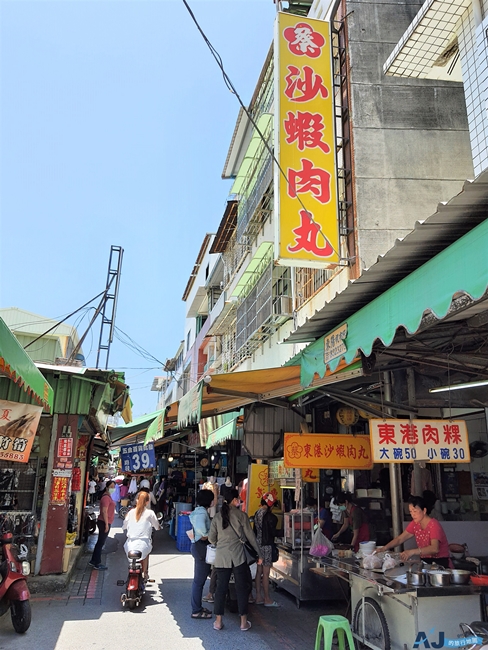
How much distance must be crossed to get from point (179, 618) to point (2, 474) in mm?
4856

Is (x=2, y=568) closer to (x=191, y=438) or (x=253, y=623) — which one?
(x=253, y=623)

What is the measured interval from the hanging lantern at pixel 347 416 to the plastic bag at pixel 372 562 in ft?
14.7

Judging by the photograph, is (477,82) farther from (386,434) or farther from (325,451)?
(325,451)

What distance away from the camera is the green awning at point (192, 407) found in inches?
307

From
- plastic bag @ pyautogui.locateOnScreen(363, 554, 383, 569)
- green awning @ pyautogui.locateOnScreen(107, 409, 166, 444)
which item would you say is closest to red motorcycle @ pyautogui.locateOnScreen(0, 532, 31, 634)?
plastic bag @ pyautogui.locateOnScreen(363, 554, 383, 569)

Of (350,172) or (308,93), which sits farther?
(350,172)

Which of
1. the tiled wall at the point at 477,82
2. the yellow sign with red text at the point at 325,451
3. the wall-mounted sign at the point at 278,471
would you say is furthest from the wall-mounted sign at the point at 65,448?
the tiled wall at the point at 477,82

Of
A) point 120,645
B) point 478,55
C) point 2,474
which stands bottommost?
point 120,645

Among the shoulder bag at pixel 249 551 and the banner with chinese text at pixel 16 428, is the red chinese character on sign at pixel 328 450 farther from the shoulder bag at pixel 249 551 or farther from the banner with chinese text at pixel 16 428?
the banner with chinese text at pixel 16 428

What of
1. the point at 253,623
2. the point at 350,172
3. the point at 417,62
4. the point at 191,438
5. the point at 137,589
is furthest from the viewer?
the point at 191,438

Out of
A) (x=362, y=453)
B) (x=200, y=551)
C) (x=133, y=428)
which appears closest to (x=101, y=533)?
(x=200, y=551)

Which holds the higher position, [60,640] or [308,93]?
[308,93]

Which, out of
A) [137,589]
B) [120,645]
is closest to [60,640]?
[120,645]

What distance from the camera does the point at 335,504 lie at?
420 inches
